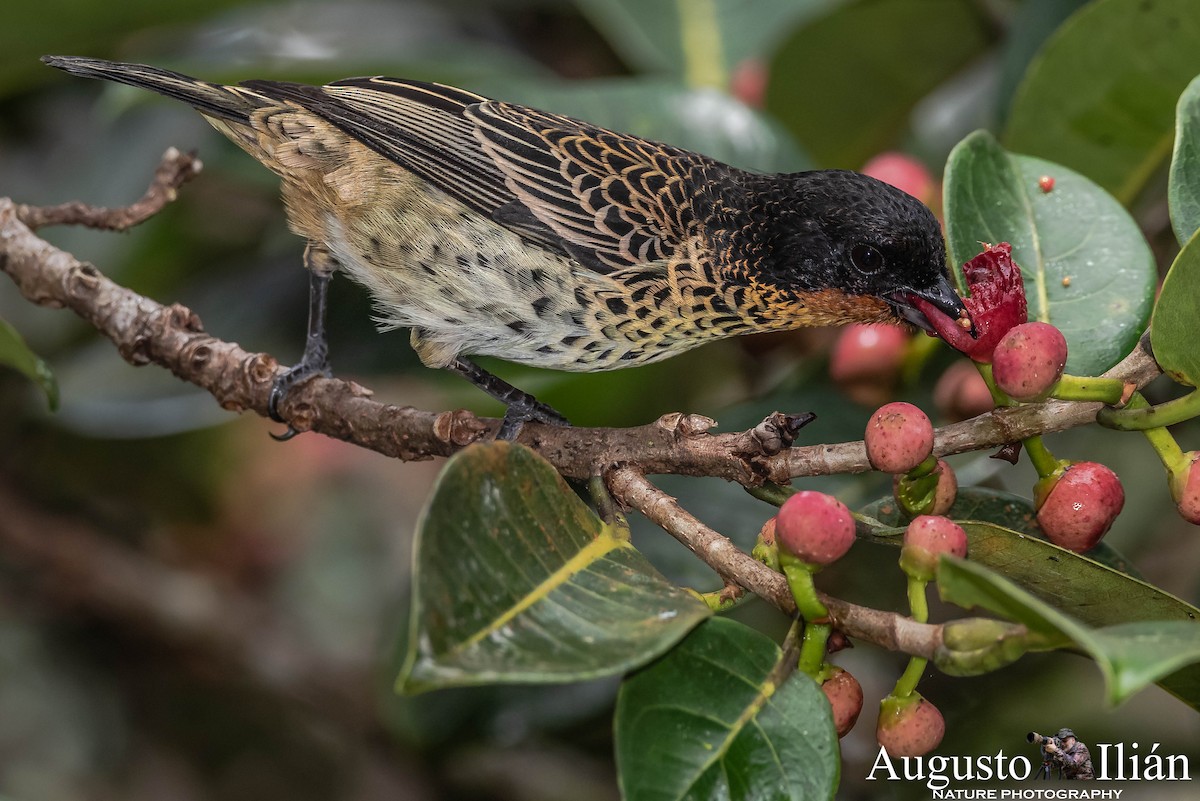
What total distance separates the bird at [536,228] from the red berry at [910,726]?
3.90ft

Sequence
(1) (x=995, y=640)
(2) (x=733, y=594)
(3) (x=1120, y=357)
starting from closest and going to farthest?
1. (1) (x=995, y=640)
2. (2) (x=733, y=594)
3. (3) (x=1120, y=357)

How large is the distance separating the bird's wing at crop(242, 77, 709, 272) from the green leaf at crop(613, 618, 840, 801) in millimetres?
1331

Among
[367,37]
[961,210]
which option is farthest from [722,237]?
[367,37]

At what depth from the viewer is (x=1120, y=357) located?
2.20m

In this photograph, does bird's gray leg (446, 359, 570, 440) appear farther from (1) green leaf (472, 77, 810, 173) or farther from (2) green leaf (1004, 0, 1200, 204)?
(2) green leaf (1004, 0, 1200, 204)

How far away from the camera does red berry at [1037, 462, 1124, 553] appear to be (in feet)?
6.13

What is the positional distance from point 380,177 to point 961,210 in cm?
149

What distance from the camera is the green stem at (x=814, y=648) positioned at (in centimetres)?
175

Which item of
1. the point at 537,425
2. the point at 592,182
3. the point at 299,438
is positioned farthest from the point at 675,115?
the point at 299,438

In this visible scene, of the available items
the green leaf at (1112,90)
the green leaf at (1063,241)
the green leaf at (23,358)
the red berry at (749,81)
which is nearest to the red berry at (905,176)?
the green leaf at (1112,90)

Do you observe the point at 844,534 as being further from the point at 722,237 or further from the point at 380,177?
the point at 380,177

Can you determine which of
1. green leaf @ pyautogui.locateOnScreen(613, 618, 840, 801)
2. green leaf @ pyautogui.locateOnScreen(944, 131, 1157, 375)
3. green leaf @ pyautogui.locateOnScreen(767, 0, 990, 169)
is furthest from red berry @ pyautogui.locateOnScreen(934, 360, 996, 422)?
green leaf @ pyautogui.locateOnScreen(613, 618, 840, 801)

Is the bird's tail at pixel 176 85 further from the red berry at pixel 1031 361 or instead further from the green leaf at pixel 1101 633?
the green leaf at pixel 1101 633

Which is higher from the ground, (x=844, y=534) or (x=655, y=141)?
(x=655, y=141)
